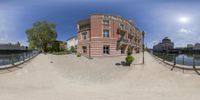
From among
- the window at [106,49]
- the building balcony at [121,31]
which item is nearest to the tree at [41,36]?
the window at [106,49]

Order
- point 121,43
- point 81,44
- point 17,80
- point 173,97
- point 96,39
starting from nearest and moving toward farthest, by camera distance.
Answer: point 173,97 < point 17,80 < point 81,44 < point 96,39 < point 121,43

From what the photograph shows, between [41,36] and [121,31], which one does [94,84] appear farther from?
[121,31]

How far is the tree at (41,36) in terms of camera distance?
442 inches

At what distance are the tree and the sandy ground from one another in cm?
234

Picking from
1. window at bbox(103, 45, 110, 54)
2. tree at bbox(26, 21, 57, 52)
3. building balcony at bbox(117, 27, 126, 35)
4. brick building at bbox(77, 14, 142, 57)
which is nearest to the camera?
tree at bbox(26, 21, 57, 52)

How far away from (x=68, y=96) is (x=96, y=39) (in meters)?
14.4

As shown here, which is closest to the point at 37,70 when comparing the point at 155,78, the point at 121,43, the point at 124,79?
the point at 124,79

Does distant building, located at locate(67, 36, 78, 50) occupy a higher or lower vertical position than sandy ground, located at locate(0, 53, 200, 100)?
higher

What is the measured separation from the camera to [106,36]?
78.3 ft

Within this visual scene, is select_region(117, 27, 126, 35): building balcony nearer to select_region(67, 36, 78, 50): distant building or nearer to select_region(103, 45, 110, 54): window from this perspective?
select_region(103, 45, 110, 54): window

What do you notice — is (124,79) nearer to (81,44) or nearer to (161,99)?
(161,99)

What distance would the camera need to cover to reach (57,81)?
36.7 feet

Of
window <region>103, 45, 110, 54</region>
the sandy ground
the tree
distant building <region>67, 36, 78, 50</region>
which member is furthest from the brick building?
the tree

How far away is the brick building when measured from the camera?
18709 mm
